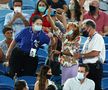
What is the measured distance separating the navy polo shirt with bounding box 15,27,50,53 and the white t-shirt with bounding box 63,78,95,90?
0.75m

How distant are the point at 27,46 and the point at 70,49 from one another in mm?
649

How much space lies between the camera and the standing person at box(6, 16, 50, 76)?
742 cm

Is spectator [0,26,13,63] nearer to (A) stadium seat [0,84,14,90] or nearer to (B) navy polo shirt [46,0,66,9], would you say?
(A) stadium seat [0,84,14,90]

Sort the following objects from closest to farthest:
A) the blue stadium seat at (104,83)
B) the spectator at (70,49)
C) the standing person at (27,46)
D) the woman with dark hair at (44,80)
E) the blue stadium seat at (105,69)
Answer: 1. the woman with dark hair at (44,80)
2. the spectator at (70,49)
3. the standing person at (27,46)
4. the blue stadium seat at (104,83)
5. the blue stadium seat at (105,69)

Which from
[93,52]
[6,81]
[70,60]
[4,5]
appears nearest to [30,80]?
[6,81]

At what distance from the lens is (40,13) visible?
831 cm

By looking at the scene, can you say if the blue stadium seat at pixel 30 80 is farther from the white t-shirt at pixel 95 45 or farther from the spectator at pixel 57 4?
the spectator at pixel 57 4

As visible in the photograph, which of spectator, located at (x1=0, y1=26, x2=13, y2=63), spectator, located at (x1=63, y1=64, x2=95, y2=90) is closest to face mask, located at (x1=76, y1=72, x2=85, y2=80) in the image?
spectator, located at (x1=63, y1=64, x2=95, y2=90)

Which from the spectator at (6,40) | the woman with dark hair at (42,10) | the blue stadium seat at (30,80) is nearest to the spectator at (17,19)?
the woman with dark hair at (42,10)

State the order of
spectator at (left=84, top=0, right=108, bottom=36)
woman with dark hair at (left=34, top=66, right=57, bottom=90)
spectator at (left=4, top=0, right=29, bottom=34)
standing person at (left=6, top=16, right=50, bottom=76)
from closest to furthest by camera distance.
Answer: woman with dark hair at (left=34, top=66, right=57, bottom=90), standing person at (left=6, top=16, right=50, bottom=76), spectator at (left=4, top=0, right=29, bottom=34), spectator at (left=84, top=0, right=108, bottom=36)

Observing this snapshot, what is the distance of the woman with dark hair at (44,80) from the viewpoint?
7.01 metres

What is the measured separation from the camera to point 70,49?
7.21 metres

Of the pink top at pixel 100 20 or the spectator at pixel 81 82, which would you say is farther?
the pink top at pixel 100 20

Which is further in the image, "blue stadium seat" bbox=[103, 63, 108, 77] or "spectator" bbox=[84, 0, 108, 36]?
"spectator" bbox=[84, 0, 108, 36]
